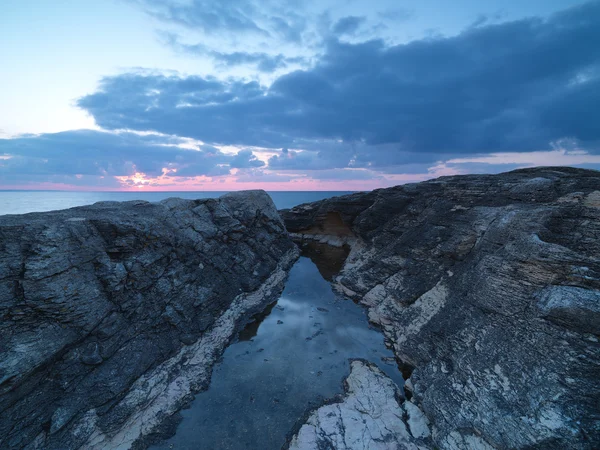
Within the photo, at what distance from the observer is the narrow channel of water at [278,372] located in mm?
12381

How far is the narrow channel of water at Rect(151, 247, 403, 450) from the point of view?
40.6 feet

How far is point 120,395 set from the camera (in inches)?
515

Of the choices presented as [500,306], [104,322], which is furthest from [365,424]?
[104,322]

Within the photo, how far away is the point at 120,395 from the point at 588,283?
72.7 ft

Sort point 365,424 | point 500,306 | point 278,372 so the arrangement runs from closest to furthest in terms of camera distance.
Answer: point 365,424 → point 500,306 → point 278,372

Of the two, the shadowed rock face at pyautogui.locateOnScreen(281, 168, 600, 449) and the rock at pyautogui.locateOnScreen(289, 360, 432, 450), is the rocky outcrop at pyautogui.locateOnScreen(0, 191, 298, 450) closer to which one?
the rock at pyautogui.locateOnScreen(289, 360, 432, 450)

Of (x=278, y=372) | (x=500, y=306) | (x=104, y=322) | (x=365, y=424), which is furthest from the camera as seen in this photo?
(x=278, y=372)

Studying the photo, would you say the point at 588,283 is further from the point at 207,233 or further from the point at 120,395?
the point at 207,233

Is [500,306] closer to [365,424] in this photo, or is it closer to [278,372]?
[365,424]

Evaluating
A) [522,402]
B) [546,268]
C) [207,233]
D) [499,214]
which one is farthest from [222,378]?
[499,214]

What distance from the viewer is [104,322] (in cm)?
1416

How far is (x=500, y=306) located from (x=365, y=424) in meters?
9.35

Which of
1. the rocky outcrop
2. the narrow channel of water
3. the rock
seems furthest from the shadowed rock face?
the rocky outcrop

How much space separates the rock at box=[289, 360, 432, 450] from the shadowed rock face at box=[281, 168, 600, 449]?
0.96m
